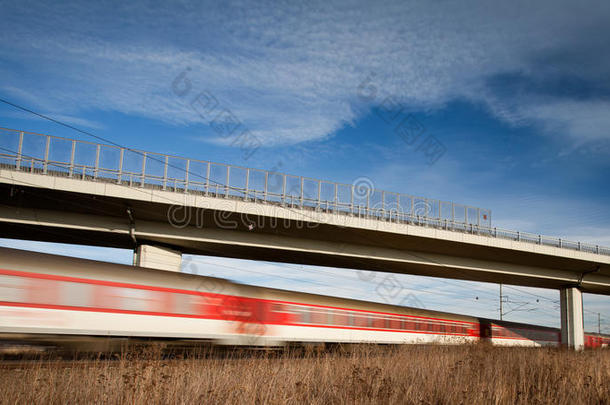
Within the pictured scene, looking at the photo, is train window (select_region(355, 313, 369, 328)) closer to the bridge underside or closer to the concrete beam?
the bridge underside

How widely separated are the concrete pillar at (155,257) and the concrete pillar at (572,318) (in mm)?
31068

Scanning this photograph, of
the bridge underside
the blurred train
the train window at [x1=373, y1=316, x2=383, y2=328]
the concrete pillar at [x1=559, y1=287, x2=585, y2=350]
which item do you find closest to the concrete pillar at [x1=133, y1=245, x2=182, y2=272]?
the bridge underside

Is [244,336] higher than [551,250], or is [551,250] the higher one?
[551,250]

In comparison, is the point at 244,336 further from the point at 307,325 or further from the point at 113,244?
the point at 113,244

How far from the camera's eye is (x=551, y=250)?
32.4 metres

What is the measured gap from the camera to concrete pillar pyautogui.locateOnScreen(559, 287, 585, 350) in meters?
37.9

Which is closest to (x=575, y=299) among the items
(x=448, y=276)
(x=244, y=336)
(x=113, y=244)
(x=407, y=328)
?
(x=448, y=276)

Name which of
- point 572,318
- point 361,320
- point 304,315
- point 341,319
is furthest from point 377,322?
point 572,318

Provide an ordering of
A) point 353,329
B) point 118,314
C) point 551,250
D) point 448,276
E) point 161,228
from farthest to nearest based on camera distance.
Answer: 1. point 448,276
2. point 551,250
3. point 161,228
4. point 353,329
5. point 118,314

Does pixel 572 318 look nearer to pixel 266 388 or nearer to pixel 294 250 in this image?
pixel 294 250

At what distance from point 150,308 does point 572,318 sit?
3587cm

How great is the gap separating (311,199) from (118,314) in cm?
1385

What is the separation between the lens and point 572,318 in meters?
38.5

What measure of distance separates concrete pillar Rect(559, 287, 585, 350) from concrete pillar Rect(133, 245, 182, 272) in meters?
31.1
